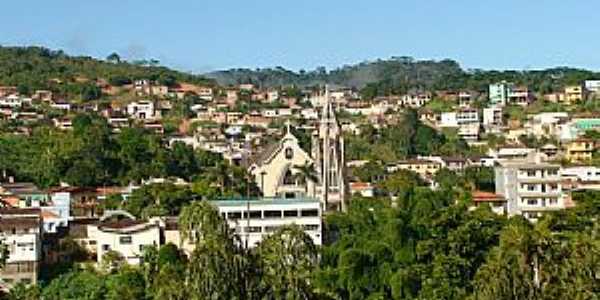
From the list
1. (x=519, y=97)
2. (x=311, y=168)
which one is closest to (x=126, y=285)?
(x=311, y=168)

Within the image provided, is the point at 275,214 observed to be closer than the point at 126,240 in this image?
No

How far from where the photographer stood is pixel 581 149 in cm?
7050

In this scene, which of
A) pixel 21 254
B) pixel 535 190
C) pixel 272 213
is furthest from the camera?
pixel 535 190

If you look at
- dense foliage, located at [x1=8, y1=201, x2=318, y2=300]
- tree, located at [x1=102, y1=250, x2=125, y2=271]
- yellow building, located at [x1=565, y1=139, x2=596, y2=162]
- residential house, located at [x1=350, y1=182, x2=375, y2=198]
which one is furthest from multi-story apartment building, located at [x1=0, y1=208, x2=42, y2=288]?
yellow building, located at [x1=565, y1=139, x2=596, y2=162]

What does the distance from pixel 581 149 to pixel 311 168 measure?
84.4ft

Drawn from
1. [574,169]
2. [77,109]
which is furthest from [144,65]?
[574,169]

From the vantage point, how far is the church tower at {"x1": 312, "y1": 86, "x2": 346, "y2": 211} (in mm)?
47344

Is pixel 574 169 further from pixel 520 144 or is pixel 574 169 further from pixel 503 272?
pixel 503 272

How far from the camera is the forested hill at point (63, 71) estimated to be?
9369 cm

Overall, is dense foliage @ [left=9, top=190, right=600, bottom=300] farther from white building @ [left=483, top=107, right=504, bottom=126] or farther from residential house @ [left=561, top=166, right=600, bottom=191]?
white building @ [left=483, top=107, right=504, bottom=126]

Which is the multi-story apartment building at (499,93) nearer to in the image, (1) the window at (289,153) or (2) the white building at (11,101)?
(2) the white building at (11,101)

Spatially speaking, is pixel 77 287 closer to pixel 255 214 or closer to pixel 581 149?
pixel 255 214

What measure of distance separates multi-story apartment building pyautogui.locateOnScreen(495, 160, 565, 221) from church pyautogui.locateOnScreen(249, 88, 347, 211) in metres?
7.07

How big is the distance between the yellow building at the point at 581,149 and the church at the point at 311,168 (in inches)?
899
